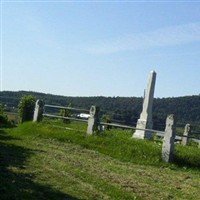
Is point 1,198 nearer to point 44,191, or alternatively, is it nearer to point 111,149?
point 44,191

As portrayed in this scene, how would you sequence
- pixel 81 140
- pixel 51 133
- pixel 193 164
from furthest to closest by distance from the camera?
pixel 51 133 → pixel 81 140 → pixel 193 164

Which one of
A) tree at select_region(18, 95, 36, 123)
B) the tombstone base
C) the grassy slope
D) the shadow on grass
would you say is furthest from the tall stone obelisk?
tree at select_region(18, 95, 36, 123)

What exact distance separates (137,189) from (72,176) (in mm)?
2048

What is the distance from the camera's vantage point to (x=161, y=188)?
1395 centimetres

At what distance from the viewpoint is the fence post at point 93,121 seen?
2359 centimetres

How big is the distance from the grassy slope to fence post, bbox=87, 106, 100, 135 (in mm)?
583

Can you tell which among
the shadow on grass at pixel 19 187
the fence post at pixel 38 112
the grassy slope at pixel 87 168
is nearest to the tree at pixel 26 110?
the fence post at pixel 38 112

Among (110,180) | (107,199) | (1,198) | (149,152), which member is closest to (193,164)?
(149,152)

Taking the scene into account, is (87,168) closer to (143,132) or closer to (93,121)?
(93,121)

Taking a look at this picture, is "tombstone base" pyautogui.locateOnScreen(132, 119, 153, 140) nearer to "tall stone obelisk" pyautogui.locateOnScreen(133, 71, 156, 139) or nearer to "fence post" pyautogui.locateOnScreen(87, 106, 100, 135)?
"tall stone obelisk" pyautogui.locateOnScreen(133, 71, 156, 139)

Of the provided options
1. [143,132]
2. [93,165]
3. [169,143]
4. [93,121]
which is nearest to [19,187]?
[93,165]

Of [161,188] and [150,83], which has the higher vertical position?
[150,83]

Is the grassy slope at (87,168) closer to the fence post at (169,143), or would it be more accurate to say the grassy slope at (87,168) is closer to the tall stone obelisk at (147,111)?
the fence post at (169,143)

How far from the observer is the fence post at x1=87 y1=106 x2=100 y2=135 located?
23.6m
